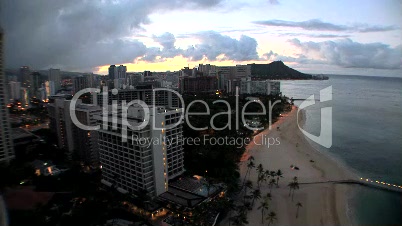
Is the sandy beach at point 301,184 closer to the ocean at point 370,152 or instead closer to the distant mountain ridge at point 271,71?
the ocean at point 370,152

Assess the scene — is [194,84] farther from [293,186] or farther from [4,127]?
[4,127]

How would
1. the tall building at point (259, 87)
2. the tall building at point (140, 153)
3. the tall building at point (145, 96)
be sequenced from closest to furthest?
the tall building at point (140, 153) → the tall building at point (145, 96) → the tall building at point (259, 87)

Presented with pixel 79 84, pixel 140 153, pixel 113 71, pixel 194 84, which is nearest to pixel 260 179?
pixel 140 153

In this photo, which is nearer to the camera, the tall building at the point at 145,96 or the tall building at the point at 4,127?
the tall building at the point at 4,127

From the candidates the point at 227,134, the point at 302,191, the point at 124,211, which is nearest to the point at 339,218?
the point at 302,191

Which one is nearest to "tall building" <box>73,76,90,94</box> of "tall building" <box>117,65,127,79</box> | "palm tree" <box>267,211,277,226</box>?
"tall building" <box>117,65,127,79</box>

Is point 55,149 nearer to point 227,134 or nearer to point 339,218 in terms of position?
point 227,134

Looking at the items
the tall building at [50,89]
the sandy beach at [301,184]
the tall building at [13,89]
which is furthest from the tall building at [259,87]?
the tall building at [13,89]
